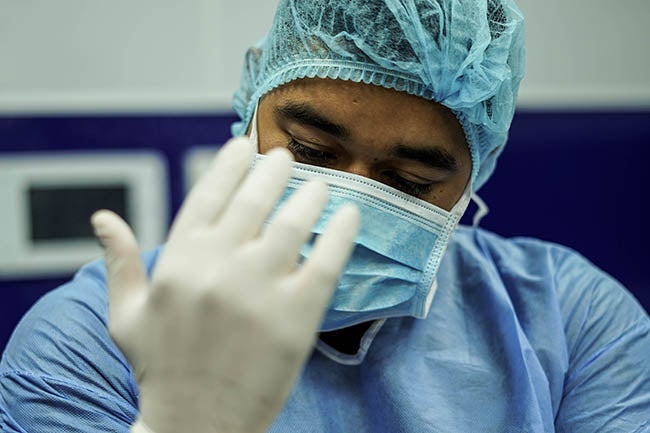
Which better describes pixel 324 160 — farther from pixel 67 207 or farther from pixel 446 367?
pixel 67 207

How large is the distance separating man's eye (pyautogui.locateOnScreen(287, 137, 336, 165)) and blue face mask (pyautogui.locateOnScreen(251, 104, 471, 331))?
23 mm

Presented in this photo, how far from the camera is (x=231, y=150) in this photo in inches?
27.6

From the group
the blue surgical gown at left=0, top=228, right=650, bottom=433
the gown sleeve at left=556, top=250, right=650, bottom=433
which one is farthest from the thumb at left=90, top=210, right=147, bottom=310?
the gown sleeve at left=556, top=250, right=650, bottom=433

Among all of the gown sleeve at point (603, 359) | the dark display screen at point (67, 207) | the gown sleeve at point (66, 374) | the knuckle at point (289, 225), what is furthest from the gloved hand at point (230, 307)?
the dark display screen at point (67, 207)

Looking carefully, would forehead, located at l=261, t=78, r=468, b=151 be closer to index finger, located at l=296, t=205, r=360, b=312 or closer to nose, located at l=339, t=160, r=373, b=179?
nose, located at l=339, t=160, r=373, b=179

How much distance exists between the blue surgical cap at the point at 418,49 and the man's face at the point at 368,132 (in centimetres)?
2

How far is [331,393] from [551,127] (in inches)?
56.3

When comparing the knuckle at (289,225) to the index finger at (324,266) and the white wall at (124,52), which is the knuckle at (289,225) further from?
the white wall at (124,52)

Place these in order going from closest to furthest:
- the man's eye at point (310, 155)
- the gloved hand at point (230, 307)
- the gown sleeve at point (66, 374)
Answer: the gloved hand at point (230, 307)
the gown sleeve at point (66, 374)
the man's eye at point (310, 155)

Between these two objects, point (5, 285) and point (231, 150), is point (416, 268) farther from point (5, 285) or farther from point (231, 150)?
point (5, 285)

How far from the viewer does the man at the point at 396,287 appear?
92 cm

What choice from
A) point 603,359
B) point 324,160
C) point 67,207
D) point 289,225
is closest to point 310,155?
point 324,160

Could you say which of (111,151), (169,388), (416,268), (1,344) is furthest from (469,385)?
(1,344)

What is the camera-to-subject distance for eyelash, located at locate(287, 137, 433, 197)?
978 mm
